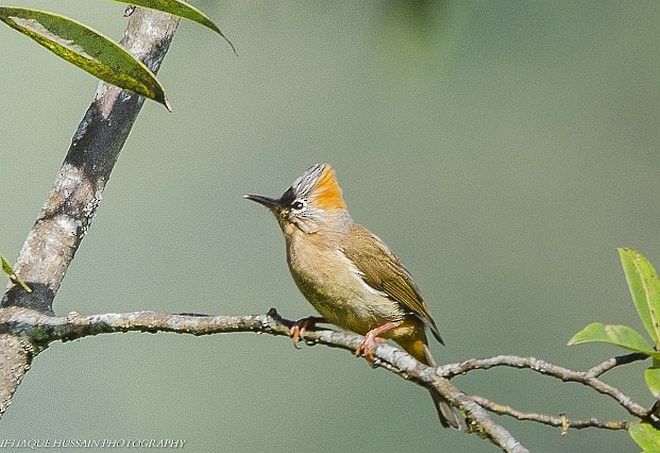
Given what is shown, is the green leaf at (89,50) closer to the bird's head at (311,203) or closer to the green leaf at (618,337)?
the green leaf at (618,337)

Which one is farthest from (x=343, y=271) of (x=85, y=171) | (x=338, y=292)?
(x=85, y=171)

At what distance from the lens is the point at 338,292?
2.61 m

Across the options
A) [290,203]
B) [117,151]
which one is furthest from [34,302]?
[290,203]

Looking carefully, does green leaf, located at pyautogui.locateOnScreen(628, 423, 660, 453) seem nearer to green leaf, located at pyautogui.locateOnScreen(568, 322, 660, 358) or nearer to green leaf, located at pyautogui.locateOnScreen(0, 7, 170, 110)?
green leaf, located at pyautogui.locateOnScreen(568, 322, 660, 358)

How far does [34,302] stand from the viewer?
5.50 feet

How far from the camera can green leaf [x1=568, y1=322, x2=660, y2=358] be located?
1.30 metres

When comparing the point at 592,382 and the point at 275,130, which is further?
the point at 275,130

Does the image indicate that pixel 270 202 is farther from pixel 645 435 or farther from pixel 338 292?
pixel 645 435

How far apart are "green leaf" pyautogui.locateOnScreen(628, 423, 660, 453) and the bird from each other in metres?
1.27

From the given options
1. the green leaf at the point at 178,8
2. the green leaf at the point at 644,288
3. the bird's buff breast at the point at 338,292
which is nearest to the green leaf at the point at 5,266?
the green leaf at the point at 178,8

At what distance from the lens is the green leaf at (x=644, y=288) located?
139cm

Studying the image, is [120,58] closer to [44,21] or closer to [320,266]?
[44,21]

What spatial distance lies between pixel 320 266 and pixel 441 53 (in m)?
0.80

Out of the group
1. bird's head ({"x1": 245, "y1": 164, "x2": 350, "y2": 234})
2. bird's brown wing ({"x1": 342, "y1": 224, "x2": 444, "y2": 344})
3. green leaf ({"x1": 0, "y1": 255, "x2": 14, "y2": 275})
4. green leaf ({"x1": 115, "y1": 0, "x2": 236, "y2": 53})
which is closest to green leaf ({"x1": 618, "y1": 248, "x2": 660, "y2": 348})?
→ green leaf ({"x1": 115, "y1": 0, "x2": 236, "y2": 53})
